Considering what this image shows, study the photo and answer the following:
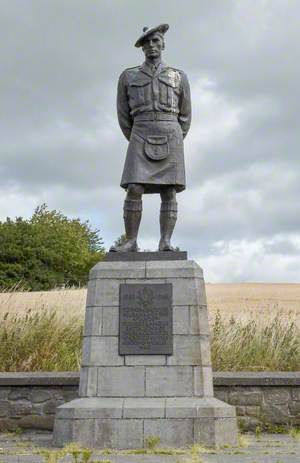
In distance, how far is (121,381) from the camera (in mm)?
8461

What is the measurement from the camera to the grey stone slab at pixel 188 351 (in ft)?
27.8

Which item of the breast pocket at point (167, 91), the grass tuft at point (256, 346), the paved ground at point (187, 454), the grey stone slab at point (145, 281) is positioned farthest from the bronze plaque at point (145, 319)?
the grass tuft at point (256, 346)

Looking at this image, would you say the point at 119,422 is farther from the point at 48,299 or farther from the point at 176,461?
the point at 48,299

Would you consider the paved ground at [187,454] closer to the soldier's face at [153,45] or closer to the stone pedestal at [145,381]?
the stone pedestal at [145,381]

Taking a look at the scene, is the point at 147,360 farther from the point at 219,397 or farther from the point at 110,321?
the point at 219,397

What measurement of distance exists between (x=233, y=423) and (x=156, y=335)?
133 cm

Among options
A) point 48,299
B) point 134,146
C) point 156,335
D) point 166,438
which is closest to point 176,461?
point 166,438

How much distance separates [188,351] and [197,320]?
0.38 m

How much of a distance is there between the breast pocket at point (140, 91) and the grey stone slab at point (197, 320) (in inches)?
107

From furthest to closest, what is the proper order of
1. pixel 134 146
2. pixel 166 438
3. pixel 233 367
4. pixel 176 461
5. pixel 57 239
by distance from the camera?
pixel 57 239
pixel 233 367
pixel 134 146
pixel 166 438
pixel 176 461

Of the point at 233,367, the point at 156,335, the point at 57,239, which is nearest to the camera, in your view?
the point at 156,335

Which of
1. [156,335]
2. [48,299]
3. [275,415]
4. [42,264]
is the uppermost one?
[42,264]

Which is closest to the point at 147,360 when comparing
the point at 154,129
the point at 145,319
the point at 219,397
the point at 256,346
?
the point at 145,319

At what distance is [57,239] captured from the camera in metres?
50.3
